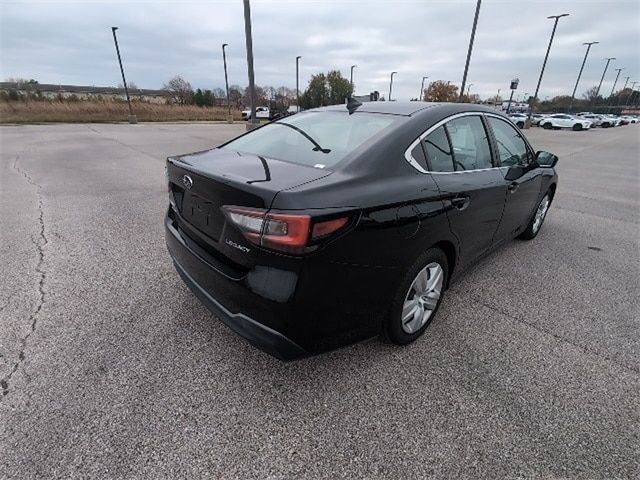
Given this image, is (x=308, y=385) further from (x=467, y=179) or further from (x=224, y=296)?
(x=467, y=179)

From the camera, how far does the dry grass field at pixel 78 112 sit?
27.7 metres

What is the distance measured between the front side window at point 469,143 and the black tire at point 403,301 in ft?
2.28

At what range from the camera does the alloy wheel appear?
2377mm

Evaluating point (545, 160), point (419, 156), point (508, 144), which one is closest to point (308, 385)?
point (419, 156)

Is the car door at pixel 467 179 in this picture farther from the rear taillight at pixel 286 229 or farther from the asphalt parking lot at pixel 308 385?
the rear taillight at pixel 286 229

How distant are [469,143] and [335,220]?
173 cm

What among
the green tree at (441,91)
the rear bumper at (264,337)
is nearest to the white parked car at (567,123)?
the green tree at (441,91)

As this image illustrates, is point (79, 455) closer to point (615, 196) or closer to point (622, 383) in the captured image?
point (622, 383)

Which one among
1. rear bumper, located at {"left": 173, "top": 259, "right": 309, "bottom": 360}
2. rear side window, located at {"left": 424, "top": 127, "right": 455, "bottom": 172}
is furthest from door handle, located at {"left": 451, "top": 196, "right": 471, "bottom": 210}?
rear bumper, located at {"left": 173, "top": 259, "right": 309, "bottom": 360}

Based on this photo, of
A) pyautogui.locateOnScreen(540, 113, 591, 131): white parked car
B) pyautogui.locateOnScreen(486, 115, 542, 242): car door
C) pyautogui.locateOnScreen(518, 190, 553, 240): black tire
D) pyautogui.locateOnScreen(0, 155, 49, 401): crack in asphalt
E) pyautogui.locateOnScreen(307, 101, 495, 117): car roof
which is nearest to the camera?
pyautogui.locateOnScreen(0, 155, 49, 401): crack in asphalt

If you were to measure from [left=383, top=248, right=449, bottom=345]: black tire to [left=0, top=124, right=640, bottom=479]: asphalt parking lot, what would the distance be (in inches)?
4.3

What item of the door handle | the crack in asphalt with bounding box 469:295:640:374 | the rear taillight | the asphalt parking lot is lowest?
the crack in asphalt with bounding box 469:295:640:374

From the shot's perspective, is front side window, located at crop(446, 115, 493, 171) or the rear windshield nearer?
the rear windshield

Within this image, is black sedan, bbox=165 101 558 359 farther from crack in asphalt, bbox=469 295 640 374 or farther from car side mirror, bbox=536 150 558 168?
car side mirror, bbox=536 150 558 168
